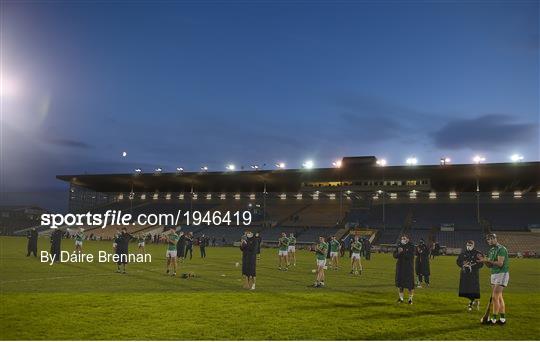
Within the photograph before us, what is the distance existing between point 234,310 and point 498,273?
7.01 m

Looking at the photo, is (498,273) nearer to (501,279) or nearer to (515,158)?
(501,279)

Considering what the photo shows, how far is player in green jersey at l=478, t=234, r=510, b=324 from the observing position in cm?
1130

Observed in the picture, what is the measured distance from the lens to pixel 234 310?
12.9 meters

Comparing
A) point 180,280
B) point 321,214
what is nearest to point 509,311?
point 180,280

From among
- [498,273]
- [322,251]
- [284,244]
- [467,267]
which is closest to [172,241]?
[322,251]

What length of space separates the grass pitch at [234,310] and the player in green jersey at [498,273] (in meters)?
0.43

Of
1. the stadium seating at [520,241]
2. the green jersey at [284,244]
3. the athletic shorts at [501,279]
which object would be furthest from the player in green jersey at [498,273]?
the stadium seating at [520,241]

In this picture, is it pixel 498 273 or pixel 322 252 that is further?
pixel 322 252

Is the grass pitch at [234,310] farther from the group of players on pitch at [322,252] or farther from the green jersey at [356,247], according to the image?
the green jersey at [356,247]

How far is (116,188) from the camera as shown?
88.2 meters

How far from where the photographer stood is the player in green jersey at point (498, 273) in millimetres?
11305

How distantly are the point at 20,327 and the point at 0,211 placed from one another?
323 feet

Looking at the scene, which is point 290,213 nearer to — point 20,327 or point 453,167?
point 453,167

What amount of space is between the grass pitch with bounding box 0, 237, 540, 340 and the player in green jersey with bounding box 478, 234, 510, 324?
1.40 ft
